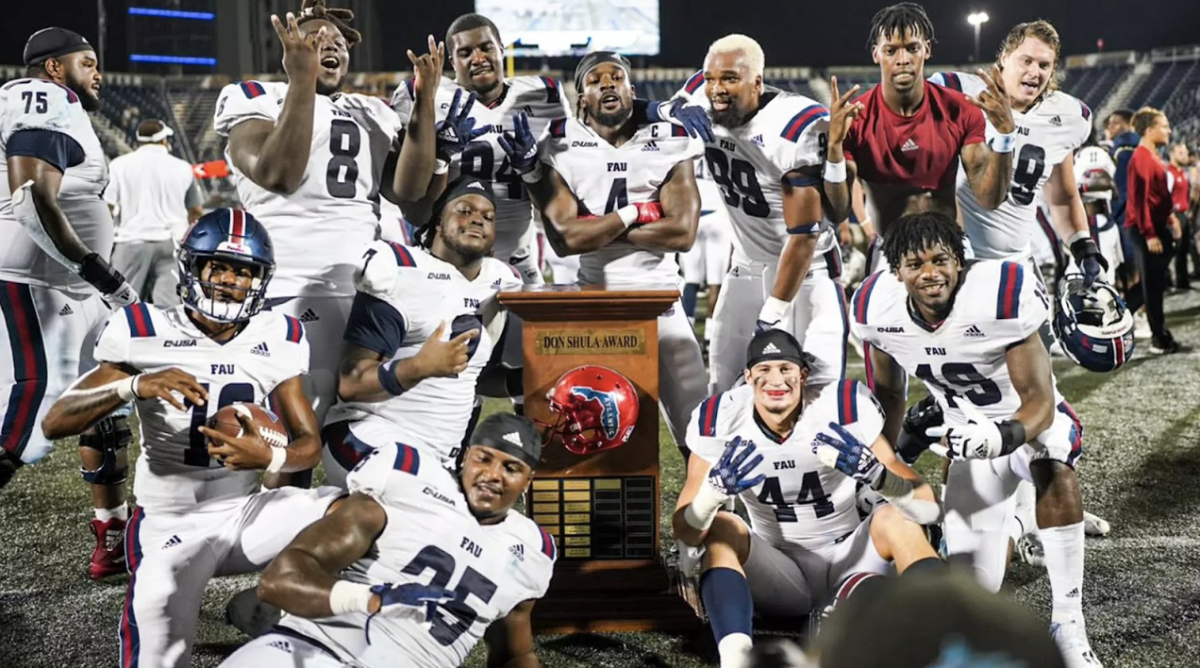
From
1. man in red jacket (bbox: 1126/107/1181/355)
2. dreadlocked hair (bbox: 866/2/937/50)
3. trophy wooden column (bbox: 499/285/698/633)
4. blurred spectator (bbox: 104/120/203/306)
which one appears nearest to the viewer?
trophy wooden column (bbox: 499/285/698/633)

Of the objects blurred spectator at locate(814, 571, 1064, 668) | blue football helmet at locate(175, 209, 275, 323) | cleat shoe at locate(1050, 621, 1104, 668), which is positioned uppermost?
blue football helmet at locate(175, 209, 275, 323)

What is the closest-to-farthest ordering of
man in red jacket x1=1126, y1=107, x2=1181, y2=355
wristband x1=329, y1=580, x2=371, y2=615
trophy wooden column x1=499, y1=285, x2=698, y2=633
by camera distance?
wristband x1=329, y1=580, x2=371, y2=615 < trophy wooden column x1=499, y1=285, x2=698, y2=633 < man in red jacket x1=1126, y1=107, x2=1181, y2=355

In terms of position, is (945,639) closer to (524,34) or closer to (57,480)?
(57,480)

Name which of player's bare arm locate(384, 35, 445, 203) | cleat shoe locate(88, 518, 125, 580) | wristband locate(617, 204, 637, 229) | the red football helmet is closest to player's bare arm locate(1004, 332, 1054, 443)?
the red football helmet

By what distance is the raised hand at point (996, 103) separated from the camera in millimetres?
3902

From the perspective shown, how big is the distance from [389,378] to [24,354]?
161 cm

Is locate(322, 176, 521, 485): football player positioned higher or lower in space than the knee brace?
higher

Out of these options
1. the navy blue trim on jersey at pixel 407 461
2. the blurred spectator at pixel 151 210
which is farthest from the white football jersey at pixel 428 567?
the blurred spectator at pixel 151 210

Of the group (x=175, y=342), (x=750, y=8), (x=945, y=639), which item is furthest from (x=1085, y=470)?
(x=750, y=8)

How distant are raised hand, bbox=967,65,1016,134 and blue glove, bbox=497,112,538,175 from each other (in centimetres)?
155

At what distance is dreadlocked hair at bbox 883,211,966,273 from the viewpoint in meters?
3.37

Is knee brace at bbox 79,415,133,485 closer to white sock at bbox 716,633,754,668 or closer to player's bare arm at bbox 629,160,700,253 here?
player's bare arm at bbox 629,160,700,253

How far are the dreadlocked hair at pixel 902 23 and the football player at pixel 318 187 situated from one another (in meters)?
1.56

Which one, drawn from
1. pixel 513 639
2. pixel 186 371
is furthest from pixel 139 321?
pixel 513 639
